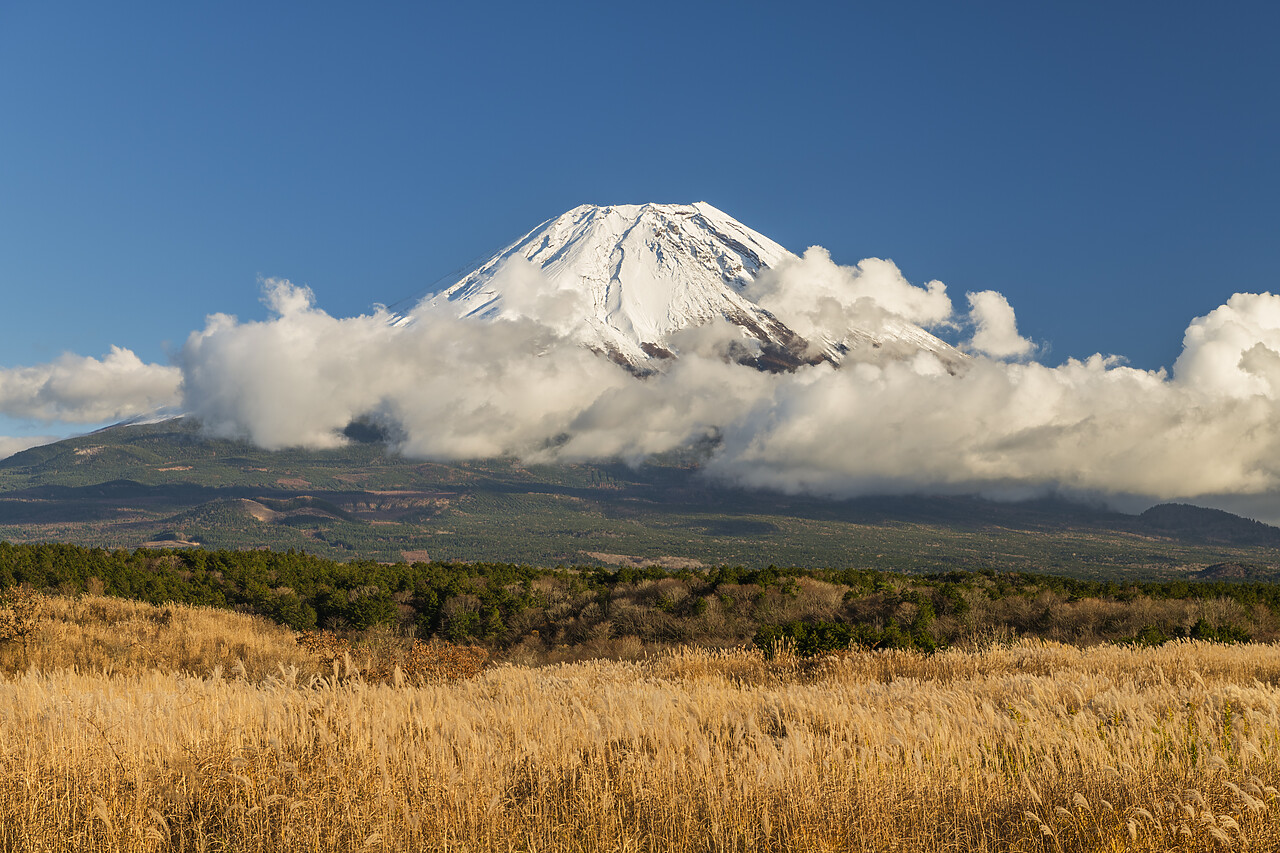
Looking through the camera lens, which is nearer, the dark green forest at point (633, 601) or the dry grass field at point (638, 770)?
the dry grass field at point (638, 770)

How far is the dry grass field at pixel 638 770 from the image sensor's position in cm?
492

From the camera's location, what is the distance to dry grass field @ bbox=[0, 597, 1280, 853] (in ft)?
16.1

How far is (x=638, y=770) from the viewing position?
5715mm

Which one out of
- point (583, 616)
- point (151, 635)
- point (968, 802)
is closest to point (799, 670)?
point (968, 802)

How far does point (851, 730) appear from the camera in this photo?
6809 millimetres

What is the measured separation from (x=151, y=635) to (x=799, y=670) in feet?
50.8

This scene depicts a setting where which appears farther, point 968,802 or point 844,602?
point 844,602

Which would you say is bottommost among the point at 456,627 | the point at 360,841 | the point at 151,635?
the point at 456,627

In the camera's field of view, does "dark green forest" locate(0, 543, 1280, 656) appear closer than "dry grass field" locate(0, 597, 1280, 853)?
No

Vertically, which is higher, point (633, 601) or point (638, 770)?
point (638, 770)

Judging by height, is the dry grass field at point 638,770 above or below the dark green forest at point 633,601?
above

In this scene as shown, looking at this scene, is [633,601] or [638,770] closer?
[638,770]

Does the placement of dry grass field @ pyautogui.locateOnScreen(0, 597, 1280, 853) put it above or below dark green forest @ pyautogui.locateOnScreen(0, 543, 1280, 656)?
above

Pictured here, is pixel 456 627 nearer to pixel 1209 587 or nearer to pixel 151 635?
pixel 151 635
